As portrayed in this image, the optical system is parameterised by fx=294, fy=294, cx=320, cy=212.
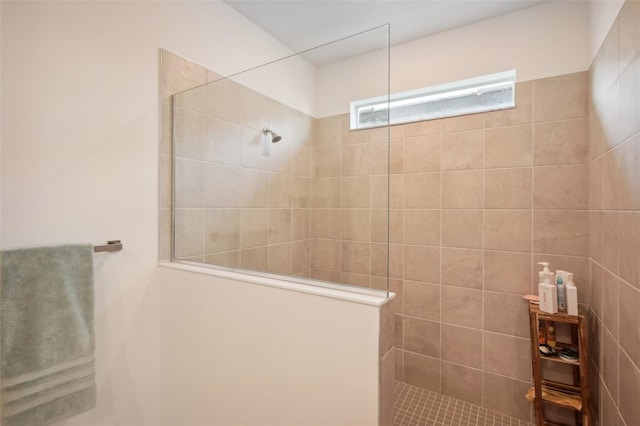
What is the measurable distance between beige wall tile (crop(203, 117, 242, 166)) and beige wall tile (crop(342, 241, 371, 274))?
75 cm

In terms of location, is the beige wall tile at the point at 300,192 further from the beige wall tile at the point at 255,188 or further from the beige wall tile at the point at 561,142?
the beige wall tile at the point at 561,142

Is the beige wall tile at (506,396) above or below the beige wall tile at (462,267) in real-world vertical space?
below

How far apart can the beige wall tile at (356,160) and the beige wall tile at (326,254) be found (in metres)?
0.33

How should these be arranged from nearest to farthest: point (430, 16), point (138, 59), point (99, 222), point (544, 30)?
1. point (99, 222)
2. point (138, 59)
3. point (544, 30)
4. point (430, 16)

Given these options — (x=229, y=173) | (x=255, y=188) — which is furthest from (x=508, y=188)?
(x=229, y=173)

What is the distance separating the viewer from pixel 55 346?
1081 millimetres

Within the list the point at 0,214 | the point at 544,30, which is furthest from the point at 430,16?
the point at 0,214

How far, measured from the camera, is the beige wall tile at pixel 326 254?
4.17 ft

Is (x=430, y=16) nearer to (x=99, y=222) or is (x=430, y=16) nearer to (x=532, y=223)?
(x=532, y=223)

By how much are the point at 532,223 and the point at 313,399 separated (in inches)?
61.5

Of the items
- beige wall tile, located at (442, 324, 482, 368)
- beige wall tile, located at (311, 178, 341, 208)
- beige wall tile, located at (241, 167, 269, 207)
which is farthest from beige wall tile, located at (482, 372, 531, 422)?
beige wall tile, located at (241, 167, 269, 207)

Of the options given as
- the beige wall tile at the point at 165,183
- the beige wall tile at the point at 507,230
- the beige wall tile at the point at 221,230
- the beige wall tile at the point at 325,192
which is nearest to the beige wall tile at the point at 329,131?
the beige wall tile at the point at 325,192

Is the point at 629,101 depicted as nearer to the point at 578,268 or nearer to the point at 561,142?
the point at 561,142

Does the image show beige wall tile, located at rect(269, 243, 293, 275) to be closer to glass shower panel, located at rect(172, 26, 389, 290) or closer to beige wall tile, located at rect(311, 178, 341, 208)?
glass shower panel, located at rect(172, 26, 389, 290)
